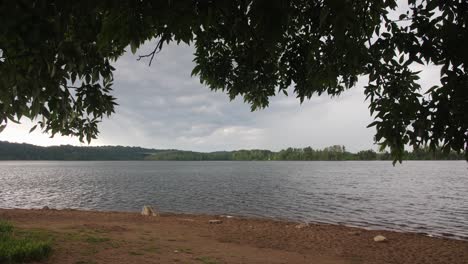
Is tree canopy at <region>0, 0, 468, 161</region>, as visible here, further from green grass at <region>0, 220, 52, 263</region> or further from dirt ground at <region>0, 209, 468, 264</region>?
dirt ground at <region>0, 209, 468, 264</region>

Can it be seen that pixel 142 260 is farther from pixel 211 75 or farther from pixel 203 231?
pixel 203 231

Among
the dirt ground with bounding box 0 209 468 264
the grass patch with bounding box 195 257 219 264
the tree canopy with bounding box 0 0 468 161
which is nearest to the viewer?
the tree canopy with bounding box 0 0 468 161

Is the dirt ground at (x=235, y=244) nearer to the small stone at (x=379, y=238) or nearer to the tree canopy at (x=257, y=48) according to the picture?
the small stone at (x=379, y=238)

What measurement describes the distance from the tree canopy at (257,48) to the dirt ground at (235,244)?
7.41 meters

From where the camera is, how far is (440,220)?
30.4 meters

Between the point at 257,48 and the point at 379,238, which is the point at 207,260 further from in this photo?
the point at 379,238

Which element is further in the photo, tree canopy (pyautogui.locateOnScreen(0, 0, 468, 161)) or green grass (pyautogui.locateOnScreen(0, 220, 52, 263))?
green grass (pyautogui.locateOnScreen(0, 220, 52, 263))

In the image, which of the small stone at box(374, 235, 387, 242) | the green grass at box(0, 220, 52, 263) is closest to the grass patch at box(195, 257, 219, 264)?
the green grass at box(0, 220, 52, 263)

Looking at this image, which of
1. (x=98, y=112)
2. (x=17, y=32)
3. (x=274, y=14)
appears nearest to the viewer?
(x=274, y=14)

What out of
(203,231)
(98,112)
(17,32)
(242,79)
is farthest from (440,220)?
(17,32)

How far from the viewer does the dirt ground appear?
13000 mm

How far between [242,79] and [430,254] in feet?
49.6

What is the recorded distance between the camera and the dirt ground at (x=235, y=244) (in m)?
13.0

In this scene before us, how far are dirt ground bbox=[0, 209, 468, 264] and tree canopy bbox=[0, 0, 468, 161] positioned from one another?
24.3 ft
